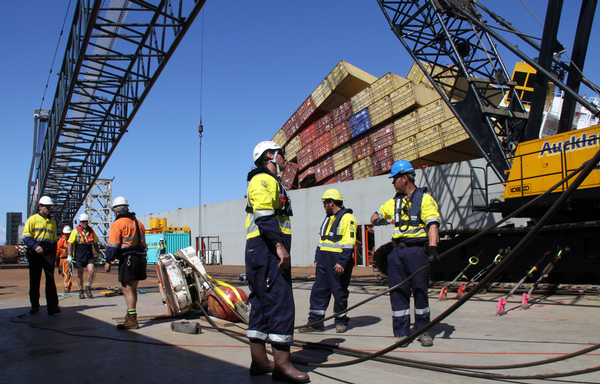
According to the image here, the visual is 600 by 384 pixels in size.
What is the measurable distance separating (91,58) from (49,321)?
359 inches

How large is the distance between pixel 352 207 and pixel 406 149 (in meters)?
5.16

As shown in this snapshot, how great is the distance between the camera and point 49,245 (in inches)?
263

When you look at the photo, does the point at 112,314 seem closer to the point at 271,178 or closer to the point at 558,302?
the point at 271,178

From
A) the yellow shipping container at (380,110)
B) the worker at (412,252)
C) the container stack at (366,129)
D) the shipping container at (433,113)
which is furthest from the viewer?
the yellow shipping container at (380,110)

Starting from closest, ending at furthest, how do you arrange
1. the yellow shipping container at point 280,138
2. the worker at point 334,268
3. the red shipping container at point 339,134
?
the worker at point 334,268 → the red shipping container at point 339,134 → the yellow shipping container at point 280,138

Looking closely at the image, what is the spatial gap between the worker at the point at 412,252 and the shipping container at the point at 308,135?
26.6m

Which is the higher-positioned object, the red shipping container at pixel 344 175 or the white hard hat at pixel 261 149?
the red shipping container at pixel 344 175

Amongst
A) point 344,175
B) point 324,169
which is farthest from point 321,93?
point 344,175

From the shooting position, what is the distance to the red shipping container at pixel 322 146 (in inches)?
1139

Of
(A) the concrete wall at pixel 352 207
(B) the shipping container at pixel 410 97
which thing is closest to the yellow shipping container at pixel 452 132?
(B) the shipping container at pixel 410 97

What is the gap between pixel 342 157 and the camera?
2777 centimetres

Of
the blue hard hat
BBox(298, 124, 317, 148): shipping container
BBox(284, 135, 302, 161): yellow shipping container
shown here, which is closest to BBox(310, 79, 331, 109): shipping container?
BBox(298, 124, 317, 148): shipping container

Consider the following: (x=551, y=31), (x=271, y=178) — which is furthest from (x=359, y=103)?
(x=271, y=178)

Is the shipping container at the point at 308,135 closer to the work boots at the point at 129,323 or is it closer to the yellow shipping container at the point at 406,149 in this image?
the yellow shipping container at the point at 406,149
